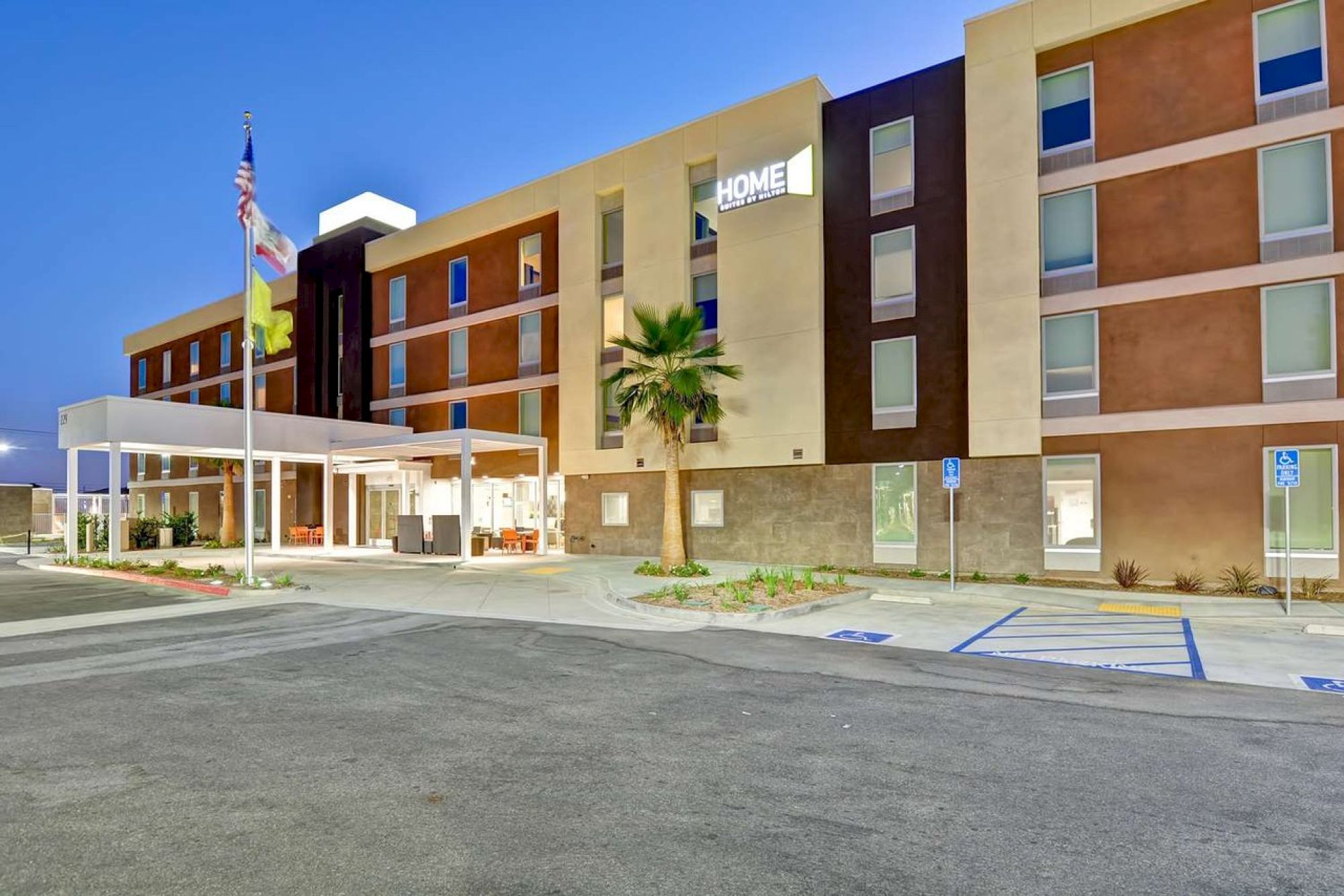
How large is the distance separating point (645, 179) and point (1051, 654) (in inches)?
802

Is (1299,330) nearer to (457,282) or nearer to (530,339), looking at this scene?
(530,339)

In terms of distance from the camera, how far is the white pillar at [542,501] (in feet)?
83.9

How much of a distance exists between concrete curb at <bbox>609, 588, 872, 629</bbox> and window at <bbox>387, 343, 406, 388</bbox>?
71.9ft

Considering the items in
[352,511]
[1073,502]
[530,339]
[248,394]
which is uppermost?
[530,339]

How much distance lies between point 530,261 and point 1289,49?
76.1ft

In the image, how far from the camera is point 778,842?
424cm

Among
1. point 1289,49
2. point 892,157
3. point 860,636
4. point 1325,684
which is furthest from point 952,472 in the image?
point 1289,49

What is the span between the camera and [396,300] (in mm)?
33031

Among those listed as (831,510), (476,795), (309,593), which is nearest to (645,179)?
(831,510)

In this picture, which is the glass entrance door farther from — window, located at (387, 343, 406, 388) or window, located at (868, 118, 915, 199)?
window, located at (868, 118, 915, 199)

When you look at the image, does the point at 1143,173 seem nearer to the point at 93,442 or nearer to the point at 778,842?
the point at 778,842

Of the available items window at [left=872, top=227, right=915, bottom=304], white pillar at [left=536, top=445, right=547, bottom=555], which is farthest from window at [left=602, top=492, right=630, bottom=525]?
window at [left=872, top=227, right=915, bottom=304]

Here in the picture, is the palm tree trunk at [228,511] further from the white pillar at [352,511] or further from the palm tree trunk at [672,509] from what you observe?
the palm tree trunk at [672,509]

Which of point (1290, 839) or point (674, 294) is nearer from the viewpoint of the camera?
point (1290, 839)
